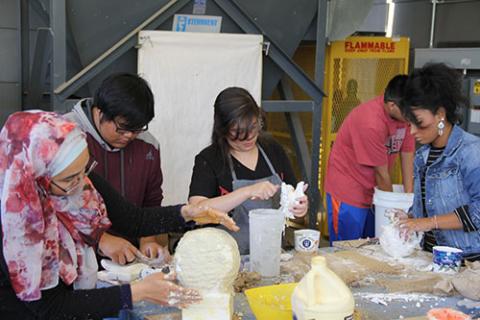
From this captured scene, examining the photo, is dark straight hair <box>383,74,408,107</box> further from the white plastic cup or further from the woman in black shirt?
the white plastic cup

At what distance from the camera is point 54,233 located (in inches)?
66.2

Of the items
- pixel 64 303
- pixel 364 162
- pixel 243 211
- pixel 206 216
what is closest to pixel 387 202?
pixel 364 162

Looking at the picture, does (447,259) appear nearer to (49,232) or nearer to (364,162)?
(364,162)

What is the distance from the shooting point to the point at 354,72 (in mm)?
5344

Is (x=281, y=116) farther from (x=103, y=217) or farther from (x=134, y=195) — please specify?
(x=103, y=217)

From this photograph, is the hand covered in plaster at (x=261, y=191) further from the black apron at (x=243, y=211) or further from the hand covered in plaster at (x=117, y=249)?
the hand covered in plaster at (x=117, y=249)

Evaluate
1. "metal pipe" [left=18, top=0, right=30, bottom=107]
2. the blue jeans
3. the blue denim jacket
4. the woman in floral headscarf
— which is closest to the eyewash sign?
the blue jeans

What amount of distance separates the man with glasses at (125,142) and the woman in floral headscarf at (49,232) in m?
0.58

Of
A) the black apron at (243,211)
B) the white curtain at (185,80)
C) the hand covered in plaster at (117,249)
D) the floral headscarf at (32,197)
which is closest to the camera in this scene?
the floral headscarf at (32,197)

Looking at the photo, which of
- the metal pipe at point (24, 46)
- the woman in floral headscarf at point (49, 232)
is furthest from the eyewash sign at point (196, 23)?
the woman in floral headscarf at point (49, 232)

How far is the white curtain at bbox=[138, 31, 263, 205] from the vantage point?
3783 millimetres

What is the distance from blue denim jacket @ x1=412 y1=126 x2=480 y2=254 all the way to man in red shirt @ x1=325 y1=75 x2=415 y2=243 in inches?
36.3

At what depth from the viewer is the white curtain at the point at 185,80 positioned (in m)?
3.78

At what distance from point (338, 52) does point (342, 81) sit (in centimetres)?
28
